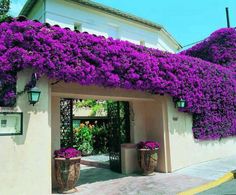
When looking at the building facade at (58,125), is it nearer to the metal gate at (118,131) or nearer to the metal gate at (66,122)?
the metal gate at (118,131)

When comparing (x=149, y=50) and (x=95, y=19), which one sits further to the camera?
(x=95, y=19)

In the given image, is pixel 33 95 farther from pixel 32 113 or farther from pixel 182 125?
pixel 182 125

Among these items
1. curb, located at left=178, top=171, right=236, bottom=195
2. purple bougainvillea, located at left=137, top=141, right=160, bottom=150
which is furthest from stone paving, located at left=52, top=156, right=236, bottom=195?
purple bougainvillea, located at left=137, top=141, right=160, bottom=150

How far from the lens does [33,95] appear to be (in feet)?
21.5

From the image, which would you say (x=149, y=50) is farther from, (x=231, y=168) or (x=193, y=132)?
(x=231, y=168)

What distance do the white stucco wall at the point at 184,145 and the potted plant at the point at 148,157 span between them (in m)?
0.81

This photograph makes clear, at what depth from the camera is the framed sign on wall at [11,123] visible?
632 centimetres

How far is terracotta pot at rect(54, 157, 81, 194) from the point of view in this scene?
7.30m

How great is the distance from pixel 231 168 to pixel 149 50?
17.4ft

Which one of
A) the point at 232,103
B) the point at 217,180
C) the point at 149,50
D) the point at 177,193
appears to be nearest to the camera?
the point at 177,193

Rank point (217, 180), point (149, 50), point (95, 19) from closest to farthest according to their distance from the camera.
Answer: point (217, 180) < point (149, 50) < point (95, 19)

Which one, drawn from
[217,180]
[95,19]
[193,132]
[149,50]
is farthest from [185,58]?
[95,19]

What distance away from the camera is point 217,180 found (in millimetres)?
8500

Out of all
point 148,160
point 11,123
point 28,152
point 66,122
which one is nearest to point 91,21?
point 66,122
